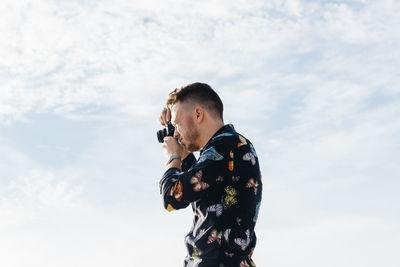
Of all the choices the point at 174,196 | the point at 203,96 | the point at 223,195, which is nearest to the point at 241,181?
the point at 223,195

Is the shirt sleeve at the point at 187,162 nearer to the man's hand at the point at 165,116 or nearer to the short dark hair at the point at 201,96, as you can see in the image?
the man's hand at the point at 165,116

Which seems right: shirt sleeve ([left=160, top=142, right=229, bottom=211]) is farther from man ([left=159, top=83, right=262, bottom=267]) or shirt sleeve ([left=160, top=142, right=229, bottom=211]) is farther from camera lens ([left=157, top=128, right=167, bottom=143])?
camera lens ([left=157, top=128, right=167, bottom=143])

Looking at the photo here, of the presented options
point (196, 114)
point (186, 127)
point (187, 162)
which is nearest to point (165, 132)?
point (186, 127)

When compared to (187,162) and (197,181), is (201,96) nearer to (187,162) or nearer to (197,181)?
(187,162)

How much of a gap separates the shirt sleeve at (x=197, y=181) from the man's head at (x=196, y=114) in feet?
1.56

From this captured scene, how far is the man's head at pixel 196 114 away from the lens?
5430mm

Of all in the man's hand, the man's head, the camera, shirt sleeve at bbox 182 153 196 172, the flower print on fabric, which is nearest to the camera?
the flower print on fabric

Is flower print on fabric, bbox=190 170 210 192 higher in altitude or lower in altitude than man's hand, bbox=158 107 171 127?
lower

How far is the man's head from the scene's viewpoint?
543 centimetres

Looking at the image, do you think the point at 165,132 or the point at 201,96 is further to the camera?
the point at 165,132

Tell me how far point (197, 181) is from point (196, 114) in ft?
3.05

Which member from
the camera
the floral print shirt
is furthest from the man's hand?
the floral print shirt

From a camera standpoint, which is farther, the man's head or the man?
the man's head

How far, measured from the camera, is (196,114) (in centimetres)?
549
